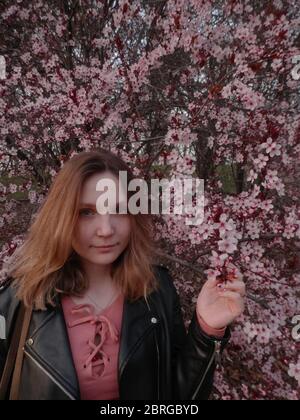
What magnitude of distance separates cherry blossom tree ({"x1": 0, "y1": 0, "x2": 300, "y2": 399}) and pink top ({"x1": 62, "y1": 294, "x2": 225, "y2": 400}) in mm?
730

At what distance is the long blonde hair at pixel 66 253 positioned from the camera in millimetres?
1254

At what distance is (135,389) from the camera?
1243 mm

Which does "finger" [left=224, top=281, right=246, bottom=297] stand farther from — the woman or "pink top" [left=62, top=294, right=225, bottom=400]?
"pink top" [left=62, top=294, right=225, bottom=400]

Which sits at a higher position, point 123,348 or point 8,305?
point 8,305

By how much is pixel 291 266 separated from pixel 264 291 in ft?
1.18

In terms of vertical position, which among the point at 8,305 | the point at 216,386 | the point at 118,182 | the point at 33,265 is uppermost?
the point at 118,182

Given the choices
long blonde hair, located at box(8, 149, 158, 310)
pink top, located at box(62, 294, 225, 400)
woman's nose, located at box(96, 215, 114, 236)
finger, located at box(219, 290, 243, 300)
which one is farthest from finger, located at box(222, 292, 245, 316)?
woman's nose, located at box(96, 215, 114, 236)

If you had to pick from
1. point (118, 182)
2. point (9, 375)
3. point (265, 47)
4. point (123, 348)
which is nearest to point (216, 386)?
point (123, 348)

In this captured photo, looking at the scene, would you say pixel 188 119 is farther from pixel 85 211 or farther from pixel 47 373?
pixel 47 373

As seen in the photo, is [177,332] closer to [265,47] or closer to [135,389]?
[135,389]

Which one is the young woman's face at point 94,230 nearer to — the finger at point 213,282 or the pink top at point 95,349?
the pink top at point 95,349

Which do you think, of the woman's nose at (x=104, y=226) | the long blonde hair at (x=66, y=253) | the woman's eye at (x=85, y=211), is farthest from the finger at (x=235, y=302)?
the woman's eye at (x=85, y=211)

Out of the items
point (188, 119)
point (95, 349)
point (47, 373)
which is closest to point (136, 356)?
point (95, 349)

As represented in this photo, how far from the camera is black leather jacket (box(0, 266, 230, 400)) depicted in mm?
1197
